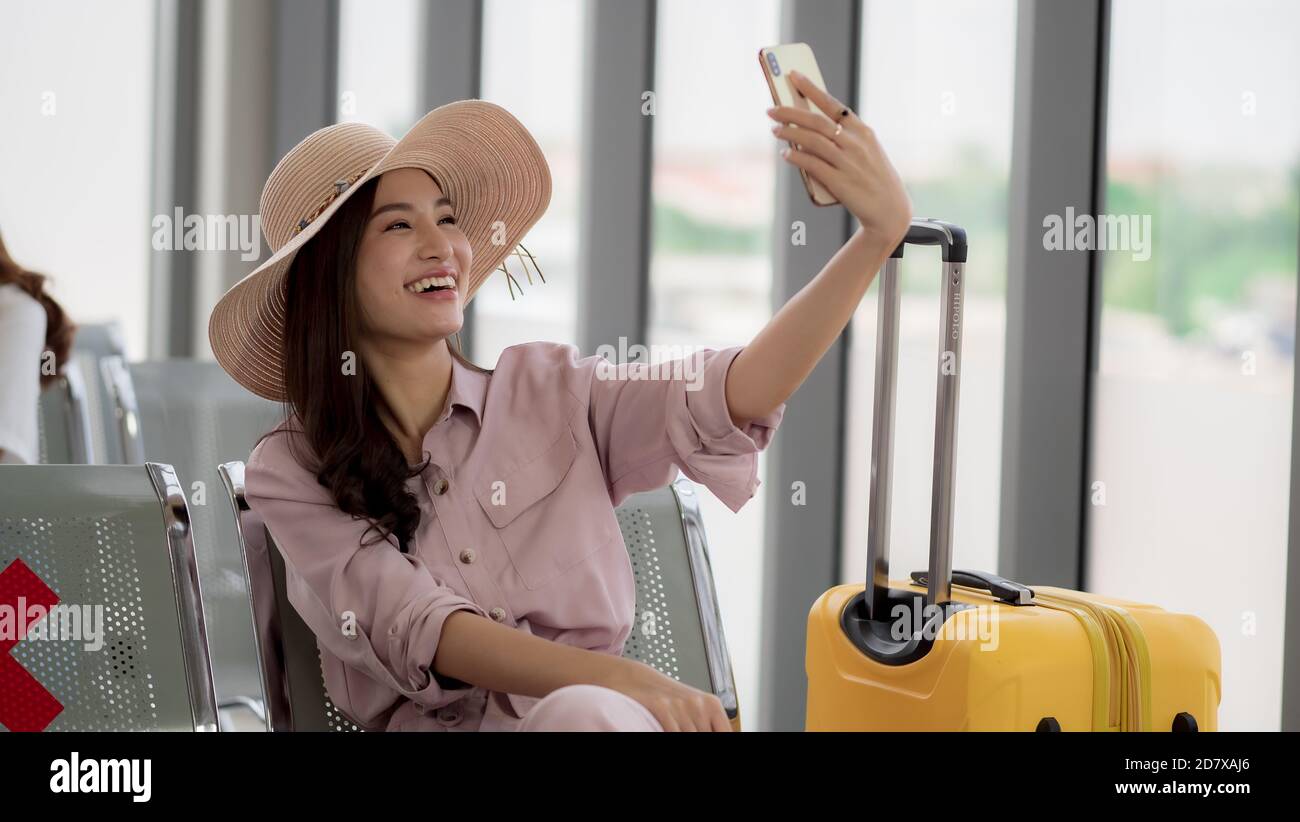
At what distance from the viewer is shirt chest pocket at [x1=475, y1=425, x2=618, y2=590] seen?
181cm

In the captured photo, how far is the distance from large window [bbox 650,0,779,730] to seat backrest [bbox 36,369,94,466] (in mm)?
1396

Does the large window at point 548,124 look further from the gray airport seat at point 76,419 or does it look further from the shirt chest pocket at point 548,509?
the shirt chest pocket at point 548,509

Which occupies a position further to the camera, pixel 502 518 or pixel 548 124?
pixel 548 124

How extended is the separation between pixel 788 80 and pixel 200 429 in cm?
202

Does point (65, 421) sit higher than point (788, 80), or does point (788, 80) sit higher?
point (788, 80)

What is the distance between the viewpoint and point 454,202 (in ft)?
6.76

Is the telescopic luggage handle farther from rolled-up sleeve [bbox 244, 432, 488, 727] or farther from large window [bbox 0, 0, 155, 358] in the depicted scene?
large window [bbox 0, 0, 155, 358]

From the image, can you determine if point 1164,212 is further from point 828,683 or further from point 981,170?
point 828,683

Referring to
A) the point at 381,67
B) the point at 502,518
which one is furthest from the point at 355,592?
the point at 381,67

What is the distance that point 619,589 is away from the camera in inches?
73.2

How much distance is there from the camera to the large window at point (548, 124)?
3.83 m

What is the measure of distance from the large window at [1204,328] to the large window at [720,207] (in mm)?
956

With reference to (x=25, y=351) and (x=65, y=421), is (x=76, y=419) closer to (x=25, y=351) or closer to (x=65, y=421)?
(x=65, y=421)
